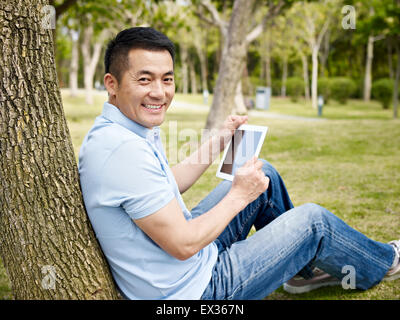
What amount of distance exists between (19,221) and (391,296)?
2.36 meters

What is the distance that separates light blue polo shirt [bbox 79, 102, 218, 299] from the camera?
1751 millimetres

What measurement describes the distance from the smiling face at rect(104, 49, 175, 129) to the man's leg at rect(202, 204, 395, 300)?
2.70ft

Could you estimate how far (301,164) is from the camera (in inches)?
289

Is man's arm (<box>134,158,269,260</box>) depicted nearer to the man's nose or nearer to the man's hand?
the man's nose

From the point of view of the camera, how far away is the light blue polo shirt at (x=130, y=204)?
1751mm

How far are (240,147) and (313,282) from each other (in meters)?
1.09

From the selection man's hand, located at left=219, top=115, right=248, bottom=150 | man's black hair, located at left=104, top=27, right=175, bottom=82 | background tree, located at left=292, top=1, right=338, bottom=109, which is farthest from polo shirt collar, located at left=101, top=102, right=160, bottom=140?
background tree, located at left=292, top=1, right=338, bottom=109

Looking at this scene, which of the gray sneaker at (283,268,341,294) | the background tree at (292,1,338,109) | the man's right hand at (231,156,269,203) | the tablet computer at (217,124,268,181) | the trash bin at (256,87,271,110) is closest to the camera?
the man's right hand at (231,156,269,203)

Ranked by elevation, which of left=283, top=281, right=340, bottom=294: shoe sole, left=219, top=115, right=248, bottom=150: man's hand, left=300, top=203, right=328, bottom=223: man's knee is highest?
left=219, top=115, right=248, bottom=150: man's hand

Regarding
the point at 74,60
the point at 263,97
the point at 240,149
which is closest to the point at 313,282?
the point at 240,149

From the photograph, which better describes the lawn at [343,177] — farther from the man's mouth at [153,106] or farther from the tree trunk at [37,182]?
the man's mouth at [153,106]

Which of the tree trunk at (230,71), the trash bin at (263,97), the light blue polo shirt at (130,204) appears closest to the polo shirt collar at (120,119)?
the light blue polo shirt at (130,204)

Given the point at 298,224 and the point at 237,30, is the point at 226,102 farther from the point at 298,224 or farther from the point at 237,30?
the point at 298,224

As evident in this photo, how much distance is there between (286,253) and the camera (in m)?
2.15
